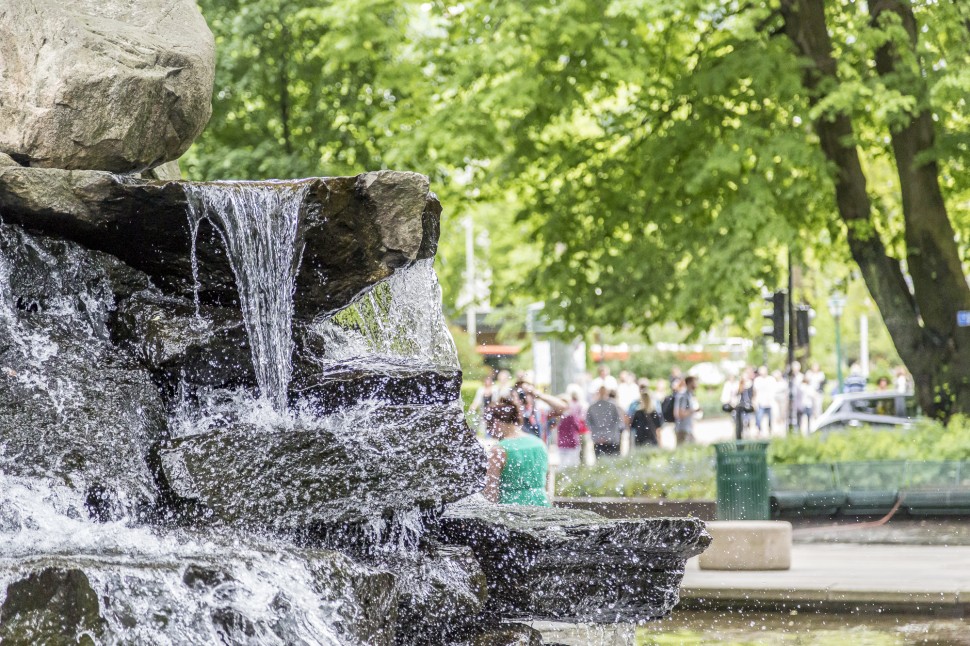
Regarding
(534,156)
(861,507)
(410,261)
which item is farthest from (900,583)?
(534,156)

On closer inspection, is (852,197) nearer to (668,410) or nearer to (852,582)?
(668,410)

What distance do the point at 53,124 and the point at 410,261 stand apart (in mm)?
1888

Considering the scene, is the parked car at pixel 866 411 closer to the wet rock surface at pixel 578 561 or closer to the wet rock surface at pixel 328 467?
the wet rock surface at pixel 578 561

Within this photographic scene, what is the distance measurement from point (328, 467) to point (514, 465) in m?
2.94

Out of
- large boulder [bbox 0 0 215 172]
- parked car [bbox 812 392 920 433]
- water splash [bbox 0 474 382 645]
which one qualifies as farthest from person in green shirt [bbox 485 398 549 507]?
parked car [bbox 812 392 920 433]

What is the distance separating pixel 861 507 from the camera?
16.6m

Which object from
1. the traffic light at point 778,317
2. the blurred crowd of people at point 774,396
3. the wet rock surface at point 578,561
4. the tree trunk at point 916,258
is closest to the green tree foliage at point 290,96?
the tree trunk at point 916,258

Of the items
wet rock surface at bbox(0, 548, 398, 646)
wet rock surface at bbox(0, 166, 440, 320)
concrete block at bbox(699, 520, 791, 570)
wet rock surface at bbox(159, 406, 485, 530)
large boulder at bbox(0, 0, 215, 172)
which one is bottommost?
concrete block at bbox(699, 520, 791, 570)

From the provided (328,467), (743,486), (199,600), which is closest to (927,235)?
(743,486)

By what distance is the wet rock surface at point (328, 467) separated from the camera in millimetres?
6043

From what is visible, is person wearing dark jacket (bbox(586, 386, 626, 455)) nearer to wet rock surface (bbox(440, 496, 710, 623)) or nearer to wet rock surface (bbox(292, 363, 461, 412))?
wet rock surface (bbox(440, 496, 710, 623))

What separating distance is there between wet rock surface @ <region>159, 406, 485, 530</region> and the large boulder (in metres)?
1.75

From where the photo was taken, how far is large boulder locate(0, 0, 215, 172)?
275 inches

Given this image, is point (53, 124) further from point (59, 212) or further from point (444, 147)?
point (444, 147)
